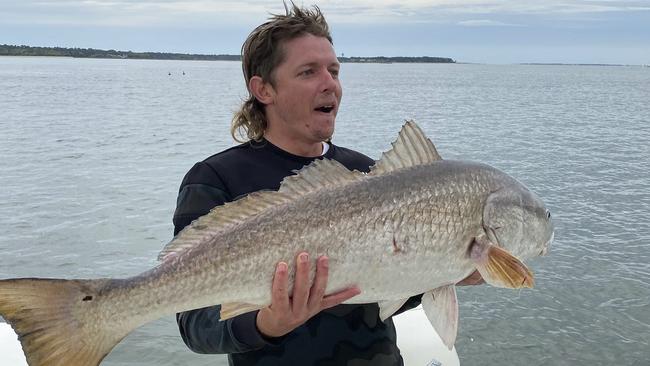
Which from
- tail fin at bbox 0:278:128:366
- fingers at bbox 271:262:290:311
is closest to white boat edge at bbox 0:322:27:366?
tail fin at bbox 0:278:128:366

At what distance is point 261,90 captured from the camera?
3297 millimetres

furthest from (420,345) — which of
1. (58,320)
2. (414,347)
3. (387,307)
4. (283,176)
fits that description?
(58,320)

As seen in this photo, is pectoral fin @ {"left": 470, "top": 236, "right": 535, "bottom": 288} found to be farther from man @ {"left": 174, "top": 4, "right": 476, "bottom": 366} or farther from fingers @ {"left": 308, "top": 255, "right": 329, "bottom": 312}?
fingers @ {"left": 308, "top": 255, "right": 329, "bottom": 312}

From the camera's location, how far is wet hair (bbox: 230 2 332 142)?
10.5 feet

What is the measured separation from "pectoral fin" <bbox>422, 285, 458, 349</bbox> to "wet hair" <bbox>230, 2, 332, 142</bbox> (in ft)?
4.00

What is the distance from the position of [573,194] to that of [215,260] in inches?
569

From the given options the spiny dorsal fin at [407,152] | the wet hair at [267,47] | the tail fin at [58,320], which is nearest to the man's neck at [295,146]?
the wet hair at [267,47]

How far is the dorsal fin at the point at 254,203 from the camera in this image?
249cm

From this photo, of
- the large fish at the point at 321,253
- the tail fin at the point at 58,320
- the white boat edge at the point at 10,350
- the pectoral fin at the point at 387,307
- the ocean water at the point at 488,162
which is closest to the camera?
the tail fin at the point at 58,320

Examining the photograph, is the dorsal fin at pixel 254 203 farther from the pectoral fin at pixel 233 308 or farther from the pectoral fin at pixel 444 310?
the pectoral fin at pixel 444 310

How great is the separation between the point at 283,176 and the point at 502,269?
3.68 ft

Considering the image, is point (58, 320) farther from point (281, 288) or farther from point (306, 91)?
point (306, 91)

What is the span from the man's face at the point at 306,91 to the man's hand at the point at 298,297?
95 centimetres

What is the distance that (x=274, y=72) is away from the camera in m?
3.19
